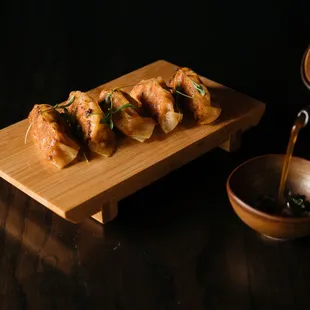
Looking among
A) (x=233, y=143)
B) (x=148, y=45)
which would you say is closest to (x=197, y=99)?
(x=233, y=143)

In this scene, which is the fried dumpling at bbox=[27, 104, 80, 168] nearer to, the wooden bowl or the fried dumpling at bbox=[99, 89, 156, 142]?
the fried dumpling at bbox=[99, 89, 156, 142]

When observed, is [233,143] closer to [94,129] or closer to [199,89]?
[199,89]

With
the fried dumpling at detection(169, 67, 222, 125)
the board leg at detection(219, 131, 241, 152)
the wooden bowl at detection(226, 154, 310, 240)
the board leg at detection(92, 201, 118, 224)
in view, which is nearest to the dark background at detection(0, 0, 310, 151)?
the board leg at detection(219, 131, 241, 152)

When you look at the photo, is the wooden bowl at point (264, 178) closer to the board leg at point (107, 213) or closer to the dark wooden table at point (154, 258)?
the dark wooden table at point (154, 258)

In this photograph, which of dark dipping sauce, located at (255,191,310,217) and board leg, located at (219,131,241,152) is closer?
dark dipping sauce, located at (255,191,310,217)

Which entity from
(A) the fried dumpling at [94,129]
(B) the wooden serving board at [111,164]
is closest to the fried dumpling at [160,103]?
(B) the wooden serving board at [111,164]

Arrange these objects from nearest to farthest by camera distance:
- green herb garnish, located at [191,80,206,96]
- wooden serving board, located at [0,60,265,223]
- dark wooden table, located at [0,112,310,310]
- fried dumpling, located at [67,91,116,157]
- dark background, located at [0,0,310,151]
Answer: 1. dark wooden table, located at [0,112,310,310]
2. wooden serving board, located at [0,60,265,223]
3. fried dumpling, located at [67,91,116,157]
4. green herb garnish, located at [191,80,206,96]
5. dark background, located at [0,0,310,151]
